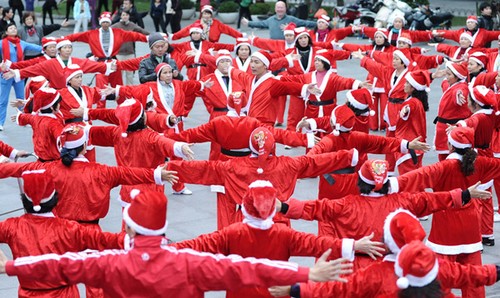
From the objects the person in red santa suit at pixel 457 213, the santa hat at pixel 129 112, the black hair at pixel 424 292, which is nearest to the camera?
the black hair at pixel 424 292

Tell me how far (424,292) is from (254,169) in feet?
10.6

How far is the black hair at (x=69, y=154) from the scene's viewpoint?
8266mm

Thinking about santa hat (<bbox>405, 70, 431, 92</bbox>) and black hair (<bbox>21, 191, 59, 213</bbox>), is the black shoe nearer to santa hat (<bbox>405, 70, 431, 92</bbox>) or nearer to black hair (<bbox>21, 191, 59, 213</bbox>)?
santa hat (<bbox>405, 70, 431, 92</bbox>)

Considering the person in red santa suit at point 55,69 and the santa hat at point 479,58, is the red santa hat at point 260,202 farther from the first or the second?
the person in red santa suit at point 55,69

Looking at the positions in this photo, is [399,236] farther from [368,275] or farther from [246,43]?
[246,43]

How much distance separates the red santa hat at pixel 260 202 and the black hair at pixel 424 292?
1.39 metres

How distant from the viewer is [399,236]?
6113 mm

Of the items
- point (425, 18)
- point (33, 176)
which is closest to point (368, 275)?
point (33, 176)

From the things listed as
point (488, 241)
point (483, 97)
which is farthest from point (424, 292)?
point (483, 97)

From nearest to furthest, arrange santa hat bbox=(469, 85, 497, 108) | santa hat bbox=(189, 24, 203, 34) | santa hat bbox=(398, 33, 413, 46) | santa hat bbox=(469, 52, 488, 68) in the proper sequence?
santa hat bbox=(469, 85, 497, 108) → santa hat bbox=(469, 52, 488, 68) → santa hat bbox=(398, 33, 413, 46) → santa hat bbox=(189, 24, 203, 34)

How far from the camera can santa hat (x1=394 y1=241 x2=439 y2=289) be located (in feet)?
18.2

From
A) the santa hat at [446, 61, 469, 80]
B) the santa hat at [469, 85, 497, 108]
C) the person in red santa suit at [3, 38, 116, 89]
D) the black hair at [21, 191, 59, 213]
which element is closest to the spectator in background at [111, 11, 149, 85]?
the person in red santa suit at [3, 38, 116, 89]

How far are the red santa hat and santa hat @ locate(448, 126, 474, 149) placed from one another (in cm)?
270

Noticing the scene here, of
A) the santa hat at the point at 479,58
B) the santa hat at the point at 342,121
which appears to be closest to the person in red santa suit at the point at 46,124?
the santa hat at the point at 342,121
